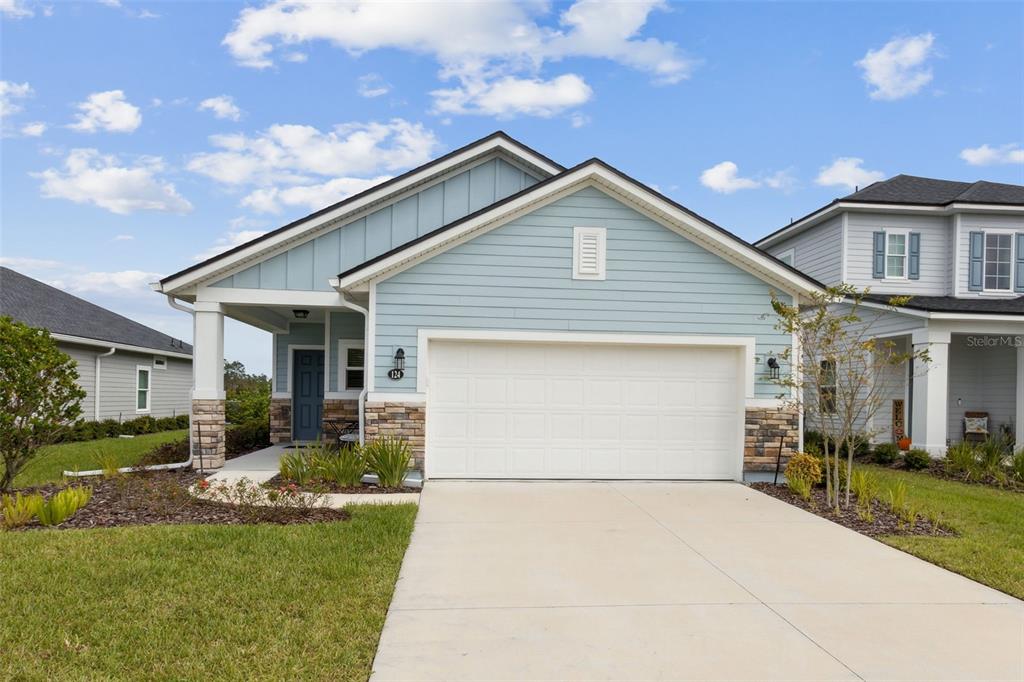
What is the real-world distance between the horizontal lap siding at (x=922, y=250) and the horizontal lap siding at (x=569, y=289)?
26.3ft

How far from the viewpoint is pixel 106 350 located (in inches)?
795

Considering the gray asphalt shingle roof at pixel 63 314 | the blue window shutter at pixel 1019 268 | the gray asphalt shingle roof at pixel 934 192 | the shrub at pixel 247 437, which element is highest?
the gray asphalt shingle roof at pixel 934 192

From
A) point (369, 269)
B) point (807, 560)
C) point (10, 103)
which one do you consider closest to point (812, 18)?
point (369, 269)

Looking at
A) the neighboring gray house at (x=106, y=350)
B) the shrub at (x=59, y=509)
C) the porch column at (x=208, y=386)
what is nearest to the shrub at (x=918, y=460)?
the porch column at (x=208, y=386)

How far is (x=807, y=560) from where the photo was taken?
654 cm

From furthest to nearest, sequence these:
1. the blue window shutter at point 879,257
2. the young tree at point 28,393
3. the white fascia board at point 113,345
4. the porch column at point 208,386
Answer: the white fascia board at point 113,345
the blue window shutter at point 879,257
the porch column at point 208,386
the young tree at point 28,393

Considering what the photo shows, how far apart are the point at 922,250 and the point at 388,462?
593 inches

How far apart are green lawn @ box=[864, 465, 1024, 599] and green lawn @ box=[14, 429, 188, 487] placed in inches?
426

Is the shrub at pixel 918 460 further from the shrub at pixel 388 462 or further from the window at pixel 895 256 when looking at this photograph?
the shrub at pixel 388 462

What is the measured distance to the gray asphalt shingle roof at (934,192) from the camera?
17.1 meters

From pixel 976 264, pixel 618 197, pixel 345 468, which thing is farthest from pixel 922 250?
pixel 345 468

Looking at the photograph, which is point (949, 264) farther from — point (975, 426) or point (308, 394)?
point (308, 394)

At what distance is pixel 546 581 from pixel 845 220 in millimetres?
15006

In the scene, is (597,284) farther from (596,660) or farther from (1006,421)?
(1006,421)
